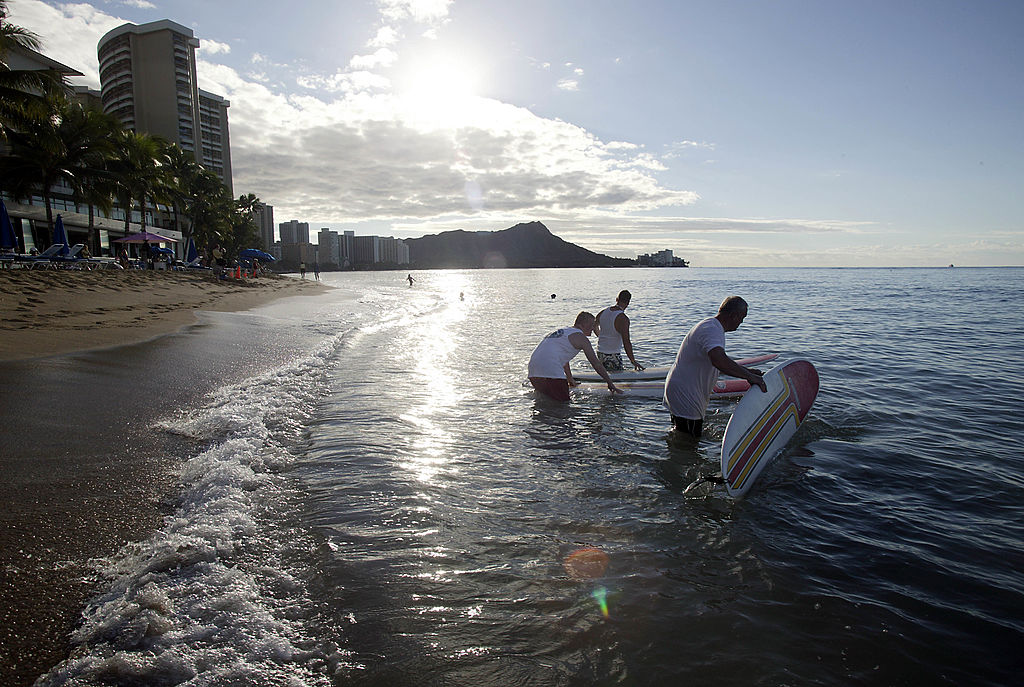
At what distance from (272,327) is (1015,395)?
18828mm

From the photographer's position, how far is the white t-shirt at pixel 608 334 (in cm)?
1033

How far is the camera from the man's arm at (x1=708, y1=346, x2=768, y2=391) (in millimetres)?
5613

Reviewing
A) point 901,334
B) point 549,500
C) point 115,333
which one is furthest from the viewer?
point 901,334

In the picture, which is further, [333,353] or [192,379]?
[333,353]

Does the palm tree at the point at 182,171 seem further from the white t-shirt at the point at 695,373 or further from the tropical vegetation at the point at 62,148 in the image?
the white t-shirt at the point at 695,373

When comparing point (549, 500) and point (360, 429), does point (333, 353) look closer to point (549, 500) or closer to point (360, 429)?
point (360, 429)

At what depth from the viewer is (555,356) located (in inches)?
342

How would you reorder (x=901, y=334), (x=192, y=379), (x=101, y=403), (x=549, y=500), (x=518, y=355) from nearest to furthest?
1. (x=549, y=500)
2. (x=101, y=403)
3. (x=192, y=379)
4. (x=518, y=355)
5. (x=901, y=334)

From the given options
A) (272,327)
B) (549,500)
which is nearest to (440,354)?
(272,327)

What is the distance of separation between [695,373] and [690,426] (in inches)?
30.1

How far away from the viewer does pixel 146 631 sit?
2887 millimetres

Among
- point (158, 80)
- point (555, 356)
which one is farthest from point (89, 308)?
point (158, 80)

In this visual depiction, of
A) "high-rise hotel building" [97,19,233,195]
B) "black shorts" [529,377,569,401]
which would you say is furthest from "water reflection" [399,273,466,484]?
"high-rise hotel building" [97,19,233,195]

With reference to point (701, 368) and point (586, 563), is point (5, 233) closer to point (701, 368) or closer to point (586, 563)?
point (701, 368)
